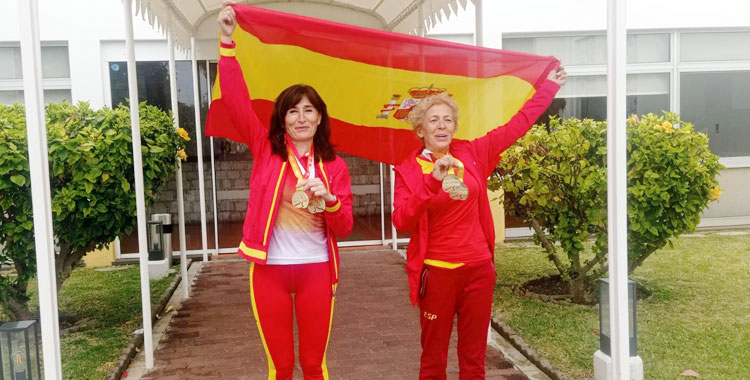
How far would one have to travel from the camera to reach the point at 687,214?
5.34 meters

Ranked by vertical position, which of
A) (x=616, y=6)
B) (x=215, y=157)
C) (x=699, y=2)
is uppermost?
(x=699, y=2)

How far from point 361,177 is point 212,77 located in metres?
2.57

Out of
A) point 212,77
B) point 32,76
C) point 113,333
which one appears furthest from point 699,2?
point 212,77

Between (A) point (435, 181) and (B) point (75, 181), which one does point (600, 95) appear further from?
(B) point (75, 181)

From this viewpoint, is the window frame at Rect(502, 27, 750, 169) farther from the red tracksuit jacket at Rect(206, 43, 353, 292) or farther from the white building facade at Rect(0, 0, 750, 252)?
the red tracksuit jacket at Rect(206, 43, 353, 292)

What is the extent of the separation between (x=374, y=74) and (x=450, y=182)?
1257 mm

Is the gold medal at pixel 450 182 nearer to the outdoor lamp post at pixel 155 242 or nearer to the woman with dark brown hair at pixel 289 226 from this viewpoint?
the woman with dark brown hair at pixel 289 226

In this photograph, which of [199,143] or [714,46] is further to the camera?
[199,143]

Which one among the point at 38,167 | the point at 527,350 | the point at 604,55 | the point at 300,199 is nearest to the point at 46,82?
the point at 38,167

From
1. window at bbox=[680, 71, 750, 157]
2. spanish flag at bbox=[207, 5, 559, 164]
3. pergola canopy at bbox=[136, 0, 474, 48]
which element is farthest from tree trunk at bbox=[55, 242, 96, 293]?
window at bbox=[680, 71, 750, 157]

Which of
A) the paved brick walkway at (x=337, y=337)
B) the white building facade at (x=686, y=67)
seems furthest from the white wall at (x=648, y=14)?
the paved brick walkway at (x=337, y=337)

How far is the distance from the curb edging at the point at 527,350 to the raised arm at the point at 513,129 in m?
1.77

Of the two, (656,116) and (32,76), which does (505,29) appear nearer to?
(656,116)

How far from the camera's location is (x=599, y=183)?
4.98m
